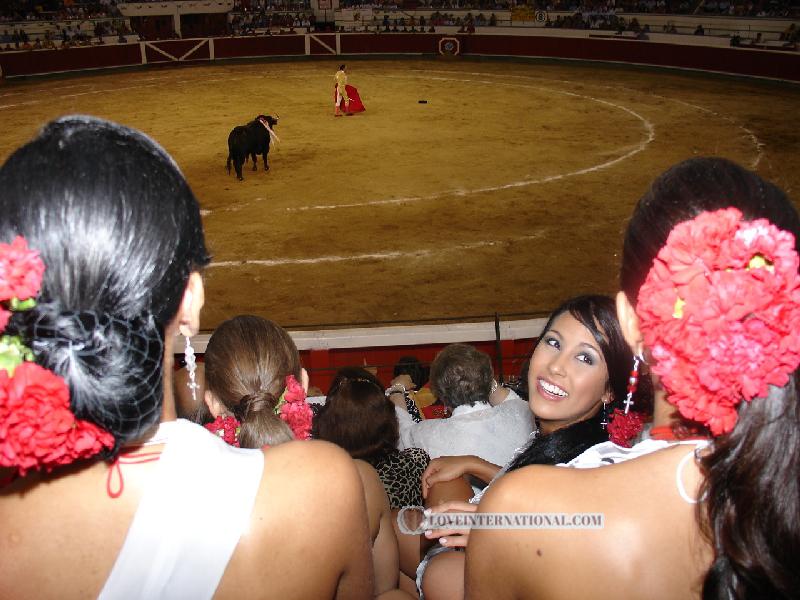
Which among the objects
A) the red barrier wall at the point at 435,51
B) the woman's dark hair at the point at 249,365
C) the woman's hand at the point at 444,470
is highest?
the red barrier wall at the point at 435,51

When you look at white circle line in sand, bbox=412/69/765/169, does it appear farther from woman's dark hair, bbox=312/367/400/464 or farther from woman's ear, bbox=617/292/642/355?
woman's ear, bbox=617/292/642/355

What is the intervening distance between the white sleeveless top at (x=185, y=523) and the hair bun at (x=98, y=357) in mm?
118

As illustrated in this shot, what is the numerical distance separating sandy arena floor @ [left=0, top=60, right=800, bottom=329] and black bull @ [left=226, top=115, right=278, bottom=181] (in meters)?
0.31

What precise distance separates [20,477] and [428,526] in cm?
100

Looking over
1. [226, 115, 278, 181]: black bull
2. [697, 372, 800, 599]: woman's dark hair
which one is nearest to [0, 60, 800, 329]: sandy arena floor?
[226, 115, 278, 181]: black bull

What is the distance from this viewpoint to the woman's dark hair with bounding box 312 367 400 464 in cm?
280

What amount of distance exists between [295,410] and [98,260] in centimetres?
127

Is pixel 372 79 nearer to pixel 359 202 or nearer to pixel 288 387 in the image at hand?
pixel 359 202

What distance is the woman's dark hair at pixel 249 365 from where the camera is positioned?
7.97 ft

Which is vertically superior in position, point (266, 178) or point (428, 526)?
point (428, 526)

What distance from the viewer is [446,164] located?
487 inches

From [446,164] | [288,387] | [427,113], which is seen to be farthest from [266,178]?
[288,387]

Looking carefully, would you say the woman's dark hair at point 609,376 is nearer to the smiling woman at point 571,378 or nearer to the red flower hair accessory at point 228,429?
the smiling woman at point 571,378

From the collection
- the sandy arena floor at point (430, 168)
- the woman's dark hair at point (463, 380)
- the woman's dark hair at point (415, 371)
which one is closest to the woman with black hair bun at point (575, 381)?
the woman's dark hair at point (463, 380)
